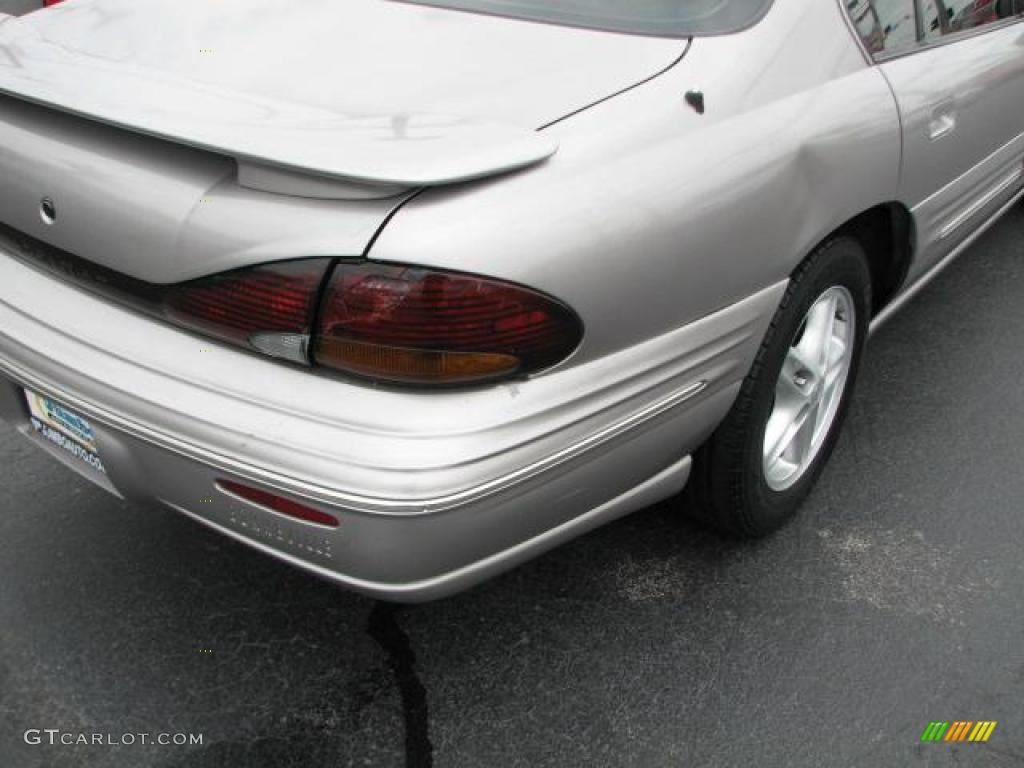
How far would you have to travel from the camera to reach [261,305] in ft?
5.61

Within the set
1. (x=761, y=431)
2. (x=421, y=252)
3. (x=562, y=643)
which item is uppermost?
(x=421, y=252)

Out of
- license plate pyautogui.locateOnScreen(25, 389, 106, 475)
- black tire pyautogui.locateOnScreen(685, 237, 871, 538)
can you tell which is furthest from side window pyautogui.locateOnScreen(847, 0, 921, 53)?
license plate pyautogui.locateOnScreen(25, 389, 106, 475)

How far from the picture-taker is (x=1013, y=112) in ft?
10.4

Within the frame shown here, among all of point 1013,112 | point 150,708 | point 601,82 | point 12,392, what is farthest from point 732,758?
point 1013,112

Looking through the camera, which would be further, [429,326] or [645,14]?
[645,14]

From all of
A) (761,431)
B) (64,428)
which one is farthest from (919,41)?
(64,428)

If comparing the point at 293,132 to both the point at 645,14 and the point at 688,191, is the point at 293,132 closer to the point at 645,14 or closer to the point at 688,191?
the point at 688,191

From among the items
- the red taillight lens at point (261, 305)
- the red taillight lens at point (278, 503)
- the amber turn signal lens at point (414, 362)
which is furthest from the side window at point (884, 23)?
the red taillight lens at point (278, 503)

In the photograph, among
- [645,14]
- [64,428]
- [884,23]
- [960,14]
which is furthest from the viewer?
[960,14]

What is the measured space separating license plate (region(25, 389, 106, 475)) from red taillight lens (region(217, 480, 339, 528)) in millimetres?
349

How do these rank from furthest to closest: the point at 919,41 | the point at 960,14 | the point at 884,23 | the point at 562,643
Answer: the point at 960,14 < the point at 919,41 < the point at 884,23 < the point at 562,643

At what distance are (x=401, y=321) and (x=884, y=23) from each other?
154cm

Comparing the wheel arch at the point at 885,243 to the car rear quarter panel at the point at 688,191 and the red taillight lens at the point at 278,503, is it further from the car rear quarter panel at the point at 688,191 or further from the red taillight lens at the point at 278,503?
the red taillight lens at the point at 278,503

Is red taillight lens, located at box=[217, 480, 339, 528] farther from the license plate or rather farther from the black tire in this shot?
the black tire
